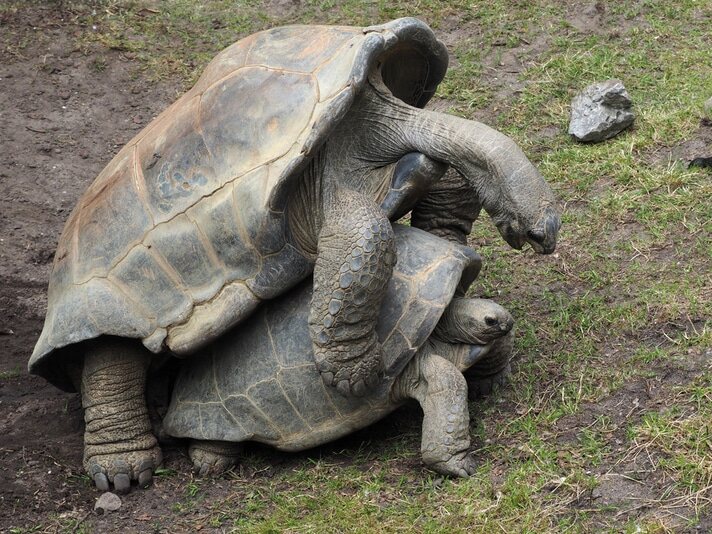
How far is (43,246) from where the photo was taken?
6.77 metres

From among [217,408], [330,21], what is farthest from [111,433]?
[330,21]

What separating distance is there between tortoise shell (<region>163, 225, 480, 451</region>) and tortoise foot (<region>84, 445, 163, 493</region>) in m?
0.21

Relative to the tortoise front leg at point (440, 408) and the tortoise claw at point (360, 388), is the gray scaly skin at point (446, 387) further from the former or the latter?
the tortoise claw at point (360, 388)

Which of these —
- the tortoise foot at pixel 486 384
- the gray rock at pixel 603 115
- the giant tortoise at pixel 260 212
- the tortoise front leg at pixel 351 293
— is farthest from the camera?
the gray rock at pixel 603 115

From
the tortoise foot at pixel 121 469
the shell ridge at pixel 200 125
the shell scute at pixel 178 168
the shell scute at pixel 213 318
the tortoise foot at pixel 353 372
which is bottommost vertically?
the tortoise foot at pixel 121 469

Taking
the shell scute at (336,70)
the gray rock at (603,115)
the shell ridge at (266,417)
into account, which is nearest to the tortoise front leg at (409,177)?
the shell scute at (336,70)

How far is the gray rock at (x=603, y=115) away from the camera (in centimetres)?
703

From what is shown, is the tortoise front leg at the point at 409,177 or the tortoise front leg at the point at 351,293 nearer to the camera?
the tortoise front leg at the point at 351,293

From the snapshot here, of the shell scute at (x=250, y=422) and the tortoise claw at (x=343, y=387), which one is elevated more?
the tortoise claw at (x=343, y=387)

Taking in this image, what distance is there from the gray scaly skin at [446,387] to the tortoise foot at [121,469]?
22cm

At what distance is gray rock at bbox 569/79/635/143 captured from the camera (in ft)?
23.1

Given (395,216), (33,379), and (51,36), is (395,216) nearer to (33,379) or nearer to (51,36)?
(33,379)

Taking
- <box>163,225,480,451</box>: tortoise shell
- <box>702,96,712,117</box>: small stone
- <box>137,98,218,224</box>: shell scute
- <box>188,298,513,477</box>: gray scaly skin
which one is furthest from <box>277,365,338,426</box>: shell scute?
<box>702,96,712,117</box>: small stone

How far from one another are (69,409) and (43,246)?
1.60 m
